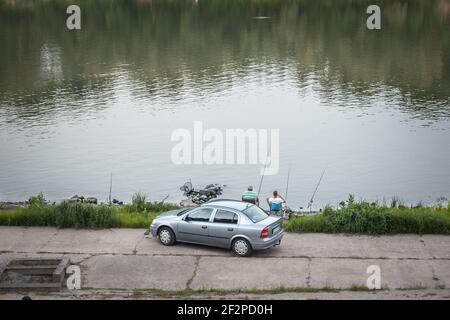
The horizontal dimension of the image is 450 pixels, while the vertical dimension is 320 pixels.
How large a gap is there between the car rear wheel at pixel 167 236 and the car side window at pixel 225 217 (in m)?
1.41

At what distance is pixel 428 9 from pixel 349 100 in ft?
119

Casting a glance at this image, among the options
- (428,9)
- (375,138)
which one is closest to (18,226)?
(375,138)

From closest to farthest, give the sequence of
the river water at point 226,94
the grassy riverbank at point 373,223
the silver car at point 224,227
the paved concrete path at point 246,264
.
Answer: the paved concrete path at point 246,264 → the silver car at point 224,227 → the grassy riverbank at point 373,223 → the river water at point 226,94

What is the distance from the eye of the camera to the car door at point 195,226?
22.4m

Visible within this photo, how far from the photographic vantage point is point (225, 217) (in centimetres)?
2222

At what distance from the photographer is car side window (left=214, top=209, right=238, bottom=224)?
869 inches

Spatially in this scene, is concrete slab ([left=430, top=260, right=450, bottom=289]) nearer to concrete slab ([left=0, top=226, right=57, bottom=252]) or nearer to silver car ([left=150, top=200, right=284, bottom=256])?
silver car ([left=150, top=200, right=284, bottom=256])

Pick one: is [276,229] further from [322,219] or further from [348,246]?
[322,219]

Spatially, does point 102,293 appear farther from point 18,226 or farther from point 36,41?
point 36,41

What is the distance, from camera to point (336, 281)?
66.0ft

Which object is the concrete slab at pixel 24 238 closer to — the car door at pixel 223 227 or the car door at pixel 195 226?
the car door at pixel 195 226
